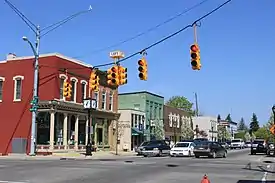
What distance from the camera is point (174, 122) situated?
3130 inches

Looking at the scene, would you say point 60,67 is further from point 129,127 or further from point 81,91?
point 129,127

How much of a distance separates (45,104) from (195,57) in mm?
25017

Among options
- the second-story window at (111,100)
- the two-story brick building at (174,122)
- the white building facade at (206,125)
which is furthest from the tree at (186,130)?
the second-story window at (111,100)

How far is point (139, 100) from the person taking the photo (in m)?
64.4

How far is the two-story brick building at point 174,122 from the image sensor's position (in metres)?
74.6

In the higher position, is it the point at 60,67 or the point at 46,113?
the point at 60,67

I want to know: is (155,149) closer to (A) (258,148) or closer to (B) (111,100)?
(B) (111,100)

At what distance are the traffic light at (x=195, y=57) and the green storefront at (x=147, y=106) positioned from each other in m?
42.3

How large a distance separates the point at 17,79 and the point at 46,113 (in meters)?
5.10

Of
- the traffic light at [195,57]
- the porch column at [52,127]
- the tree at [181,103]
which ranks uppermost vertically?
the tree at [181,103]

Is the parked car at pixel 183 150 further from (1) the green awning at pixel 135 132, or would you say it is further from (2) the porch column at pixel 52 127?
(1) the green awning at pixel 135 132

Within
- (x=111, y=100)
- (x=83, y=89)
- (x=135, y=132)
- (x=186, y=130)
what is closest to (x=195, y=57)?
(x=83, y=89)

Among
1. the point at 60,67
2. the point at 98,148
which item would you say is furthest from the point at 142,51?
the point at 98,148

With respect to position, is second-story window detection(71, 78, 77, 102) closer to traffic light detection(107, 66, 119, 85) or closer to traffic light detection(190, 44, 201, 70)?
traffic light detection(107, 66, 119, 85)
